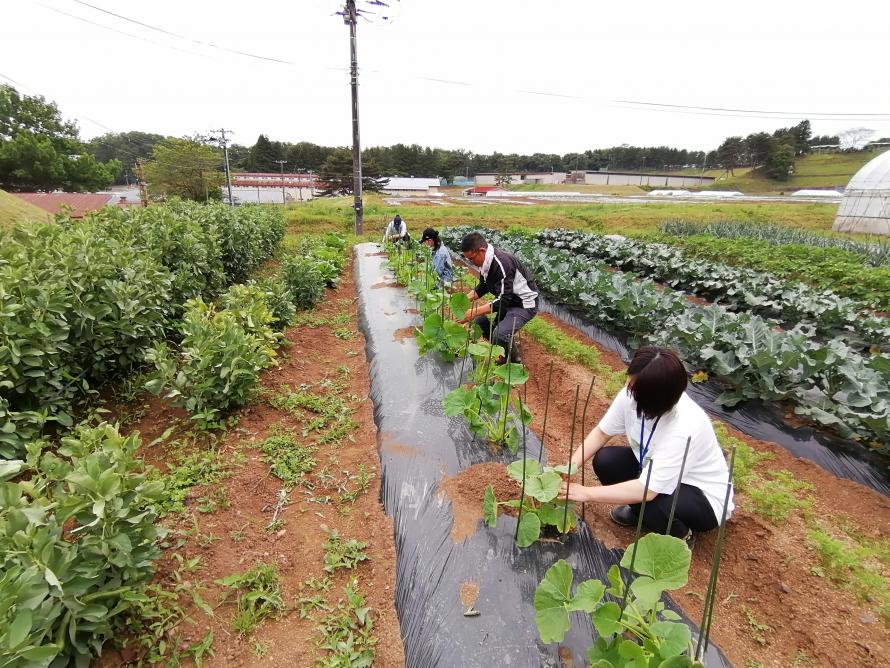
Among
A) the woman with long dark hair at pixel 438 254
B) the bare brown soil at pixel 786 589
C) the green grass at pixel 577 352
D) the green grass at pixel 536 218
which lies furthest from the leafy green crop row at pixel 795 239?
the bare brown soil at pixel 786 589

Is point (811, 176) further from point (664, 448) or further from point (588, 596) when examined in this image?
point (588, 596)

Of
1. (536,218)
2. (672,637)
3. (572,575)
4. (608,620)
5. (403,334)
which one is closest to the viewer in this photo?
(672,637)

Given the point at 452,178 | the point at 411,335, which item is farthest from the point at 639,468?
the point at 452,178

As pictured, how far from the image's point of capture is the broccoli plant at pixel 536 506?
1973mm

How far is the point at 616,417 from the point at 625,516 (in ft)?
1.85

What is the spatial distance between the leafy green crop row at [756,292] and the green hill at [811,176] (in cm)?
6381

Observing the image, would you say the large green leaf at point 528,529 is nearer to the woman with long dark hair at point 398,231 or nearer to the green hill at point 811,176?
the woman with long dark hair at point 398,231

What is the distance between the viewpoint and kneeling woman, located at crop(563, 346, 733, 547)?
193cm

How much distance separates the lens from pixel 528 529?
2.00 meters

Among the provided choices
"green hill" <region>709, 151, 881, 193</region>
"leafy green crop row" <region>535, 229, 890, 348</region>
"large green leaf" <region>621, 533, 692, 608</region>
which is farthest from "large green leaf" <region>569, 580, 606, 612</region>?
"green hill" <region>709, 151, 881, 193</region>

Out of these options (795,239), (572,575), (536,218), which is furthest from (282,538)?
(536,218)

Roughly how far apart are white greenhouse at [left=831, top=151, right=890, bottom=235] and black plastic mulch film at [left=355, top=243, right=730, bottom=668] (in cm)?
2468

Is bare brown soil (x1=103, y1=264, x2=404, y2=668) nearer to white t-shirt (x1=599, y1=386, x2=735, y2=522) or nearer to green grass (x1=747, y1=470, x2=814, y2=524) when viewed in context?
white t-shirt (x1=599, y1=386, x2=735, y2=522)

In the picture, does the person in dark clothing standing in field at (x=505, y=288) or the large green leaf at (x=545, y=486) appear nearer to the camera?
the large green leaf at (x=545, y=486)
